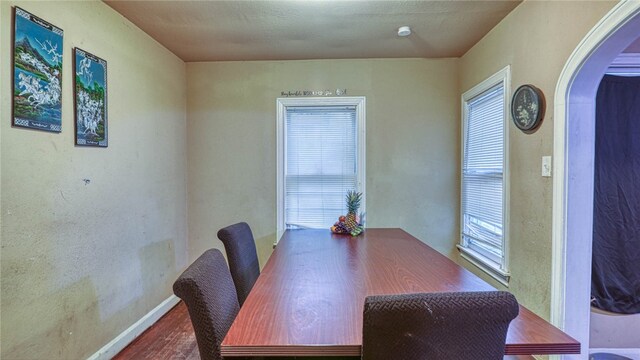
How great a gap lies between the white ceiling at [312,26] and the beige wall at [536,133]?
231 mm

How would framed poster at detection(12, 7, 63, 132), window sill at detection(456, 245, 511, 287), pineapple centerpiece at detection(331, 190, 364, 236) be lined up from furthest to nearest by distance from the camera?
pineapple centerpiece at detection(331, 190, 364, 236) → window sill at detection(456, 245, 511, 287) → framed poster at detection(12, 7, 63, 132)

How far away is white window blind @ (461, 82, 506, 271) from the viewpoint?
246 centimetres

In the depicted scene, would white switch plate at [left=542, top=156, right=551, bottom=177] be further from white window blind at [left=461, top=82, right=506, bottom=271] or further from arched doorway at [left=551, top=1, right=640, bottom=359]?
white window blind at [left=461, top=82, right=506, bottom=271]

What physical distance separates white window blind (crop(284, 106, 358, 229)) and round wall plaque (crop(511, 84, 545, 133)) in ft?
4.85

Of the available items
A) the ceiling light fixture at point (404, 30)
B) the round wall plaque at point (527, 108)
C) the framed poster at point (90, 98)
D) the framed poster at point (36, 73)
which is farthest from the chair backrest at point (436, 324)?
the ceiling light fixture at point (404, 30)

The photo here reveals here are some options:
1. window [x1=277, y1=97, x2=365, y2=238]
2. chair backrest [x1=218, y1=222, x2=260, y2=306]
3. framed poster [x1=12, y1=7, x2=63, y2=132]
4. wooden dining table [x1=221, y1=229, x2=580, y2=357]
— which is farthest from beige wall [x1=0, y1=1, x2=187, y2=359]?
wooden dining table [x1=221, y1=229, x2=580, y2=357]

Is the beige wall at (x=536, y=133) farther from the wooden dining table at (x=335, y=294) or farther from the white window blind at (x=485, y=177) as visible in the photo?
the wooden dining table at (x=335, y=294)

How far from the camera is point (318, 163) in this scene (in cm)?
332

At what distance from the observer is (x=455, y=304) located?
2.62 ft

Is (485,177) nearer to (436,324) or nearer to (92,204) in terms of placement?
(436,324)

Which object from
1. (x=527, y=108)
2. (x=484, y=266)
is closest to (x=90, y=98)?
(x=527, y=108)

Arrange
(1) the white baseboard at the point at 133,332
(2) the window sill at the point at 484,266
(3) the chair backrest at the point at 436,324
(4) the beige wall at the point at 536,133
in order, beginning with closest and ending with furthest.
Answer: (3) the chair backrest at the point at 436,324
(4) the beige wall at the point at 536,133
(1) the white baseboard at the point at 133,332
(2) the window sill at the point at 484,266

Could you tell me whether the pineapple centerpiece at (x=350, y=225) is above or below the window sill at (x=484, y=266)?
above

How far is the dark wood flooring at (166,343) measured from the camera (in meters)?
2.21
